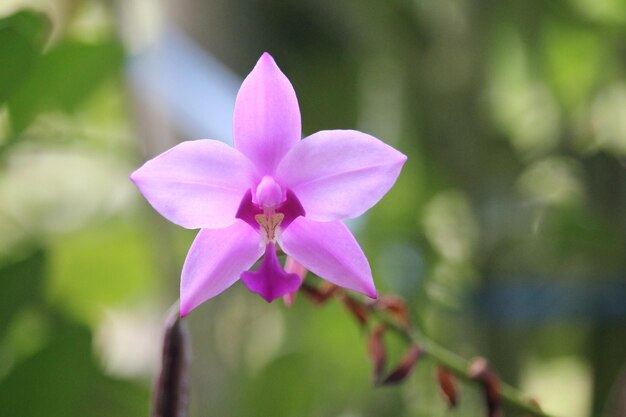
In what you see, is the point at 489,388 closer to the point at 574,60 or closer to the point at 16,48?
the point at 16,48

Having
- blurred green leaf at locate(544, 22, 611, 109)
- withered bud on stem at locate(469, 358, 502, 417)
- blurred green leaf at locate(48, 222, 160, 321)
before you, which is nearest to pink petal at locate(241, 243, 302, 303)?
withered bud on stem at locate(469, 358, 502, 417)

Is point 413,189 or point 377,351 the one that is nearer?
point 377,351

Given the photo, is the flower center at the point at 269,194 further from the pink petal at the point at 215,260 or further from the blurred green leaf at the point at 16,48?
the blurred green leaf at the point at 16,48

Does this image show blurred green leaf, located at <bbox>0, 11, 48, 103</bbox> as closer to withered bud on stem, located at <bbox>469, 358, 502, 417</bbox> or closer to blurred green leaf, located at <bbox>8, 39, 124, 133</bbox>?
blurred green leaf, located at <bbox>8, 39, 124, 133</bbox>

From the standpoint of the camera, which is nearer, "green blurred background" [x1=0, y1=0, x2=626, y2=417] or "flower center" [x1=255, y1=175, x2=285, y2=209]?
"flower center" [x1=255, y1=175, x2=285, y2=209]

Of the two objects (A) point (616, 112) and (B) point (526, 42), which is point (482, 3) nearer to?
(B) point (526, 42)

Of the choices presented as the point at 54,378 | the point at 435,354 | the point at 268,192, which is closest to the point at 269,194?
the point at 268,192

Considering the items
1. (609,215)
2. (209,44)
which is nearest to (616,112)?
(609,215)
